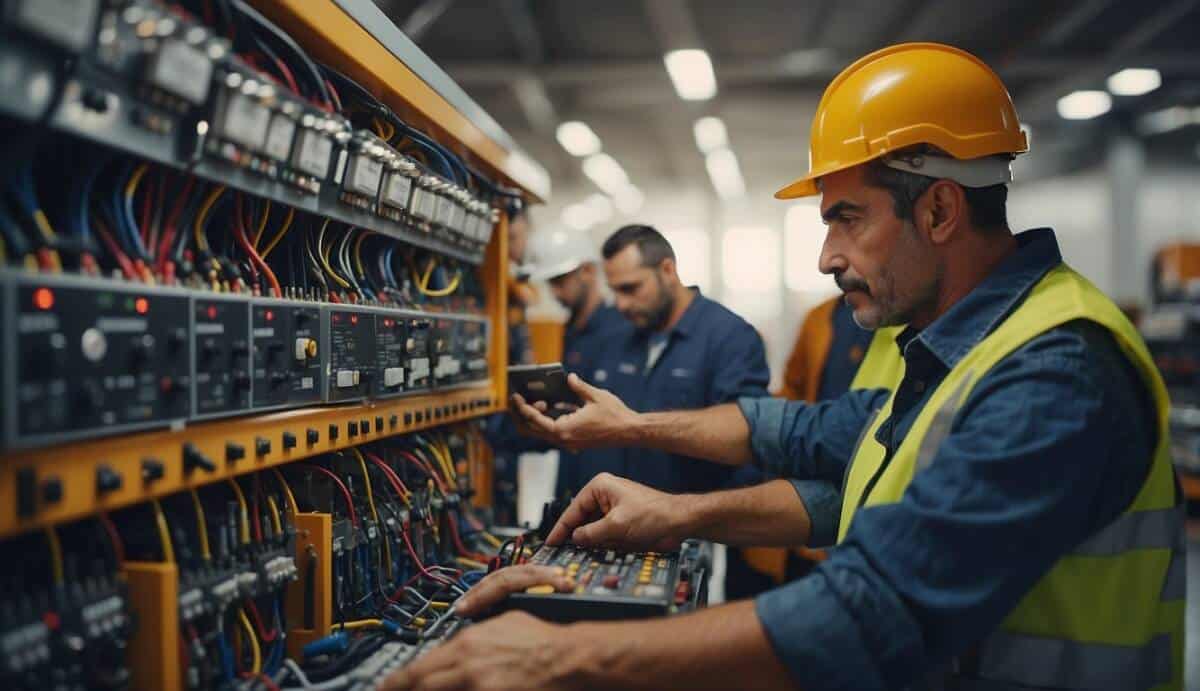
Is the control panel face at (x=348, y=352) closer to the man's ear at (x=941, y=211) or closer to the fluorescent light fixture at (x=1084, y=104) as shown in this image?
the man's ear at (x=941, y=211)

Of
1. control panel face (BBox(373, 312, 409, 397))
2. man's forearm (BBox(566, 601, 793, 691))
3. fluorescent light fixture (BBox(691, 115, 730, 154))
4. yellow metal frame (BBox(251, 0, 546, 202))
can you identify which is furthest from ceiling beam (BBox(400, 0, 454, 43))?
fluorescent light fixture (BBox(691, 115, 730, 154))

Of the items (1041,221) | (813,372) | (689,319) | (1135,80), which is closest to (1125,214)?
(1041,221)

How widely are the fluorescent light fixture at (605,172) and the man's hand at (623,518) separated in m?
9.80

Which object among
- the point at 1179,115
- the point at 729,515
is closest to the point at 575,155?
the point at 1179,115

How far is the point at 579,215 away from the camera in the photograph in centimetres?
1370

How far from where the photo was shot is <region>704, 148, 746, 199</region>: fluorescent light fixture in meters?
11.5

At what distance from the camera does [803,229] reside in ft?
43.4

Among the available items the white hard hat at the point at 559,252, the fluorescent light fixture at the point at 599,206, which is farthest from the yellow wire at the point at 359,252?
the fluorescent light fixture at the point at 599,206

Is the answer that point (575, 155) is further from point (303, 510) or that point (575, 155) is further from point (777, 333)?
point (303, 510)

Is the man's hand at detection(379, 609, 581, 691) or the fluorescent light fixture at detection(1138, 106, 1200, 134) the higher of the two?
the fluorescent light fixture at detection(1138, 106, 1200, 134)

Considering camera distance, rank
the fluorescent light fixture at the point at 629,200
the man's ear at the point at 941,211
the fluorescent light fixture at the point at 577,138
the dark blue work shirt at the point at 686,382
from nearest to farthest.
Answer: the man's ear at the point at 941,211
the dark blue work shirt at the point at 686,382
the fluorescent light fixture at the point at 577,138
the fluorescent light fixture at the point at 629,200

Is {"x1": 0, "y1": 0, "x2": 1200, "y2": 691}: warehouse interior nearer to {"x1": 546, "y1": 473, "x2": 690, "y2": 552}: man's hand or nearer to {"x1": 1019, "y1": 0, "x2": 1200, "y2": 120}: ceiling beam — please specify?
{"x1": 546, "y1": 473, "x2": 690, "y2": 552}: man's hand

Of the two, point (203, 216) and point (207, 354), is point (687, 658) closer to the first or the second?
point (207, 354)

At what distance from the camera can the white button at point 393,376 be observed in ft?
6.55
